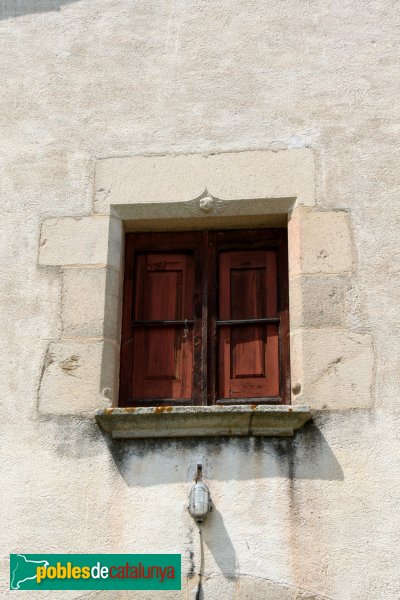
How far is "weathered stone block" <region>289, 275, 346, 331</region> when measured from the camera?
4645 millimetres

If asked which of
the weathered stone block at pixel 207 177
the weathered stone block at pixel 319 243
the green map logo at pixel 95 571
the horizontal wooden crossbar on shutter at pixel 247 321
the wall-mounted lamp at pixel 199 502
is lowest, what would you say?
the green map logo at pixel 95 571

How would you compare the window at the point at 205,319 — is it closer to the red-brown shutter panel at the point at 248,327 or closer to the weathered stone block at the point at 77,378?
the red-brown shutter panel at the point at 248,327

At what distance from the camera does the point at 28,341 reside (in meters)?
4.79

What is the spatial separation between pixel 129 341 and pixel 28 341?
513mm

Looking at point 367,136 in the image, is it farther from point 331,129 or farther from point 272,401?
point 272,401

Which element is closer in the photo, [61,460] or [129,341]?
[61,460]

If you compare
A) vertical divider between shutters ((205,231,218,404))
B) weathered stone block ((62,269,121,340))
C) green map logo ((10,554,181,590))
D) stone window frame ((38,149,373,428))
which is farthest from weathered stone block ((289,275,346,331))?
green map logo ((10,554,181,590))

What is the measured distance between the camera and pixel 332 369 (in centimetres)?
454

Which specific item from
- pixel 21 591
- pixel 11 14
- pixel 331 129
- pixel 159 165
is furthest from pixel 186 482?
pixel 11 14

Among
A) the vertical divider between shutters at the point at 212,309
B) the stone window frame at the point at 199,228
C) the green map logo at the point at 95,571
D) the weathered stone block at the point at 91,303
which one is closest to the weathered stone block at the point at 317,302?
the stone window frame at the point at 199,228

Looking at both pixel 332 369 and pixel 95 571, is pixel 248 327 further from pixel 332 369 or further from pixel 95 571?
pixel 95 571

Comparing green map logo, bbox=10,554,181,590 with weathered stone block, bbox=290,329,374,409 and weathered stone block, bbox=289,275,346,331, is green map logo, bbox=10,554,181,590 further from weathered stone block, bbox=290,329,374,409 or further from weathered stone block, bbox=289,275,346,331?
weathered stone block, bbox=289,275,346,331

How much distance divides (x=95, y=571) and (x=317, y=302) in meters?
1.64

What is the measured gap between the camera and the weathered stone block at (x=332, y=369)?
14.7 ft
